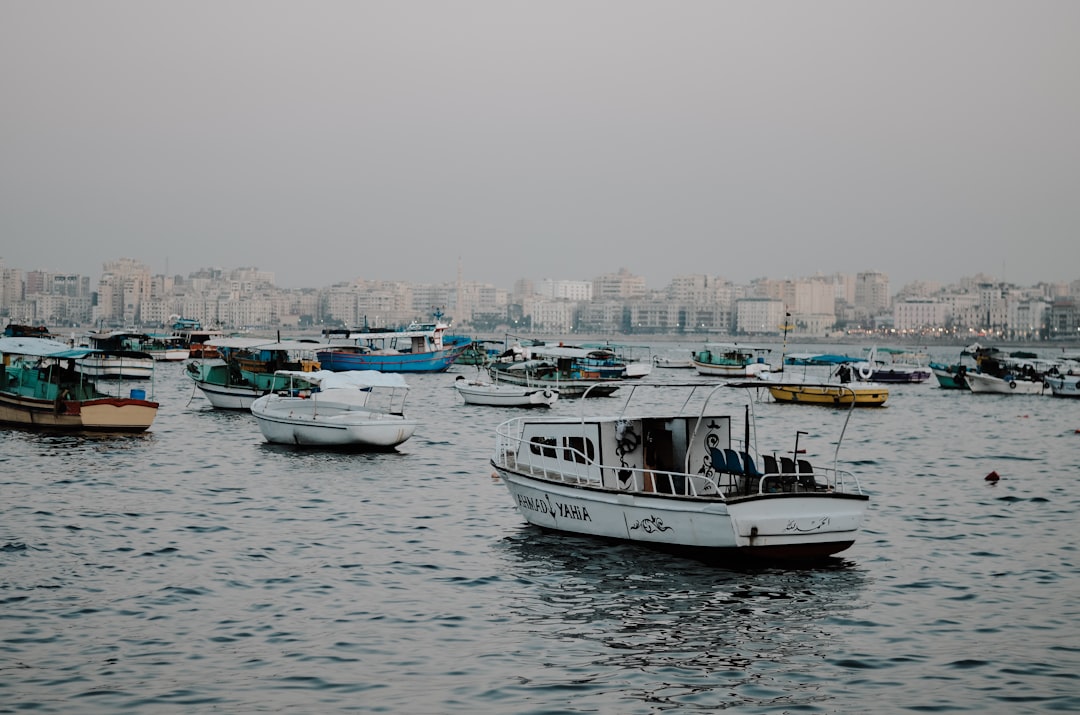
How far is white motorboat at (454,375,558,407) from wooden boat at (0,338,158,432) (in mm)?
21642

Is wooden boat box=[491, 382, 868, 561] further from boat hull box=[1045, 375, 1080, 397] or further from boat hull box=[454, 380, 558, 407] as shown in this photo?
boat hull box=[1045, 375, 1080, 397]

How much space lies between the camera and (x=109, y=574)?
1827cm

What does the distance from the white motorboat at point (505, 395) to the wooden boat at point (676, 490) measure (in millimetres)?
32494

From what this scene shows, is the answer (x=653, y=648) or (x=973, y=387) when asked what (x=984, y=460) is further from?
(x=973, y=387)

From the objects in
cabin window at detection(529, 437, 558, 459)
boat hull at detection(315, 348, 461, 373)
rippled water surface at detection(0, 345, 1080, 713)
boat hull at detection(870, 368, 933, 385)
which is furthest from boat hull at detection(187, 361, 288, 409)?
boat hull at detection(870, 368, 933, 385)

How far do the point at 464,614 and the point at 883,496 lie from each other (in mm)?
16408

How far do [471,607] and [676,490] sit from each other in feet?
19.0

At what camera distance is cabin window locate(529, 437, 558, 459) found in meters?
22.3

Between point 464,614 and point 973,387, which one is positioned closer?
point 464,614

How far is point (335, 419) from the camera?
35500 millimetres

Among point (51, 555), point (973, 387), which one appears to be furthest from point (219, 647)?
point (973, 387)

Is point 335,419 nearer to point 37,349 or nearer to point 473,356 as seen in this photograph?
point 37,349

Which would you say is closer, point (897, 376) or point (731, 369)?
point (897, 376)

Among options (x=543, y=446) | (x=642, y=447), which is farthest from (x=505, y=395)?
(x=642, y=447)
